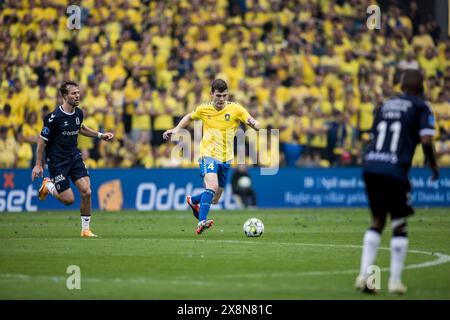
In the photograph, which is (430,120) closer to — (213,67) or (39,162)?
(39,162)

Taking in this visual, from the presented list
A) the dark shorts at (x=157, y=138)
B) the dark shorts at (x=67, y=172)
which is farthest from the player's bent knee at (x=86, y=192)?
the dark shorts at (x=157, y=138)

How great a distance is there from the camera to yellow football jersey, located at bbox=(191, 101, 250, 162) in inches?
717

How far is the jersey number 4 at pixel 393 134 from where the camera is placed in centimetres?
1024

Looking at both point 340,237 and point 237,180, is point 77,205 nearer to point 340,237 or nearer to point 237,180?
point 237,180

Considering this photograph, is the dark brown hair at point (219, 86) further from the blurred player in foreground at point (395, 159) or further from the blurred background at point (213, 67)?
the blurred background at point (213, 67)

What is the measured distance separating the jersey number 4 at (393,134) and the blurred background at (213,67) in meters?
18.6

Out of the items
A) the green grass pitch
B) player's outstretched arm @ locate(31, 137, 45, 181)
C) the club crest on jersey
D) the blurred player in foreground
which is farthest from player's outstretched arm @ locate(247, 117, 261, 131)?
the club crest on jersey

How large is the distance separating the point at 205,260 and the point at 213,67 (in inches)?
723

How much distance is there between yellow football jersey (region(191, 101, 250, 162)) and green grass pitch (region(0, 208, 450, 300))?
1581 millimetres

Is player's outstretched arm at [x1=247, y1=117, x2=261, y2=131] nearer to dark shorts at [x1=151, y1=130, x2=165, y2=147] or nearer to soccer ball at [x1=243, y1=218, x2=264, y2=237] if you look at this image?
soccer ball at [x1=243, y1=218, x2=264, y2=237]

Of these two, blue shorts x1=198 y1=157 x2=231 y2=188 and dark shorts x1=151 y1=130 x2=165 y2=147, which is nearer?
blue shorts x1=198 y1=157 x2=231 y2=188

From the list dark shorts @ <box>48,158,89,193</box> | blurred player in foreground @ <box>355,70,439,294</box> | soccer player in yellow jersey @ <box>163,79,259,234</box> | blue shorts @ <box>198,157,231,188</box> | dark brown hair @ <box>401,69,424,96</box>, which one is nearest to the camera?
blurred player in foreground @ <box>355,70,439,294</box>
